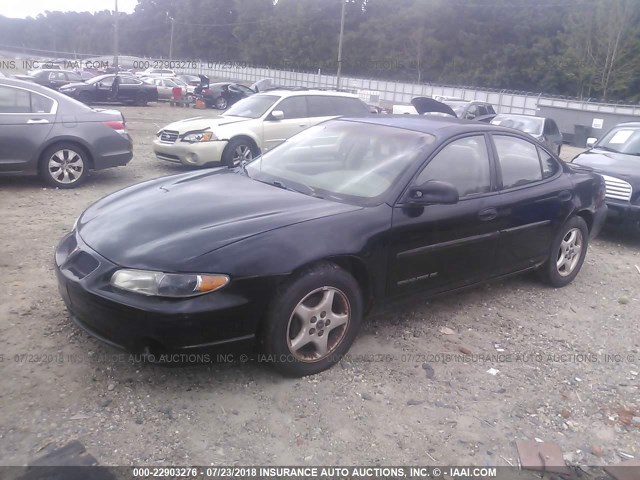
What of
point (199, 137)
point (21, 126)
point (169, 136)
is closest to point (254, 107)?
point (199, 137)

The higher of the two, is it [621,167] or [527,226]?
[621,167]

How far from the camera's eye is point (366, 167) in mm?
4094

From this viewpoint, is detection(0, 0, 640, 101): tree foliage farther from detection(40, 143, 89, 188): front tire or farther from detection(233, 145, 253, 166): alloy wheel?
detection(40, 143, 89, 188): front tire

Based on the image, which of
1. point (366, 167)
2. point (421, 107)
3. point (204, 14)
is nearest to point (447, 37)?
point (204, 14)

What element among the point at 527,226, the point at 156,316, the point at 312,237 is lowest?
the point at 156,316

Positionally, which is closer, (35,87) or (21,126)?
(21,126)

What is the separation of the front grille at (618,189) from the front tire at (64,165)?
6942 millimetres

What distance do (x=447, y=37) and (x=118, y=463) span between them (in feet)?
232

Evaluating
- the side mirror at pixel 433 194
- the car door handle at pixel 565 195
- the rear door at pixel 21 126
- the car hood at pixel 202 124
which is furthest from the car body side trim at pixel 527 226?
the car hood at pixel 202 124

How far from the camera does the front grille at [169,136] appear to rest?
9.77 m

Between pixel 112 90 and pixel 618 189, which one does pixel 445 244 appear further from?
pixel 112 90

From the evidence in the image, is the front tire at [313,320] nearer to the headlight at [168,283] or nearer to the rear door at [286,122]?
the headlight at [168,283]

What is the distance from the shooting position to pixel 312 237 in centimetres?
334

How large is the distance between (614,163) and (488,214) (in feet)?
14.3
